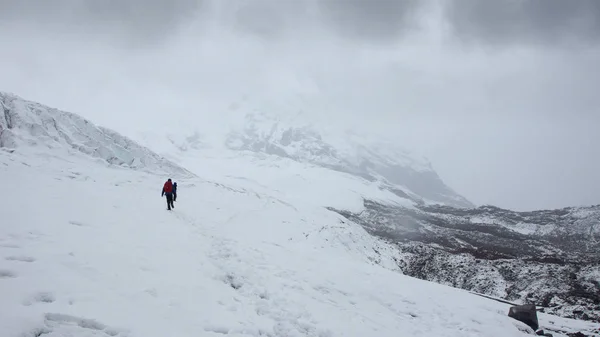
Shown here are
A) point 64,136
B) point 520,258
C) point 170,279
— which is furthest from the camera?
point 520,258

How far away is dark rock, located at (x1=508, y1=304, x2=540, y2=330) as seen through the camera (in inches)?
529

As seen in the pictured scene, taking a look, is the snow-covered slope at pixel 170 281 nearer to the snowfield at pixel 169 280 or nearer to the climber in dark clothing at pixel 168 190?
the snowfield at pixel 169 280

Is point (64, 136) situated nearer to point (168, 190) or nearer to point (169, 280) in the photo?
point (168, 190)

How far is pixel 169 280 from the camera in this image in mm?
8750

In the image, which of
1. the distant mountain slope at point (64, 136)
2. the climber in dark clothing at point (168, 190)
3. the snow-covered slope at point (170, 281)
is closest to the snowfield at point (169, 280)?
the snow-covered slope at point (170, 281)

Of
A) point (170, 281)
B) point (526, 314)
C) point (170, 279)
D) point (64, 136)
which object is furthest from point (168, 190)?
point (526, 314)

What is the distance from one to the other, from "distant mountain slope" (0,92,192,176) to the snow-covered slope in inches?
180

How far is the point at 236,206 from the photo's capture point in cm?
2572

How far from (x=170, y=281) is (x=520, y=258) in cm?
3374

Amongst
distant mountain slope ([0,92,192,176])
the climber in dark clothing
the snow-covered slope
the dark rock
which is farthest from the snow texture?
distant mountain slope ([0,92,192,176])

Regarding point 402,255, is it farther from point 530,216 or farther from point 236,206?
point 530,216

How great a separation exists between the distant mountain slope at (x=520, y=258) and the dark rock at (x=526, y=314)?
7.13 metres

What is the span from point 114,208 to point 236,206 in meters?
11.0

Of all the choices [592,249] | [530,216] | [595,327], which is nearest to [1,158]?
[595,327]
